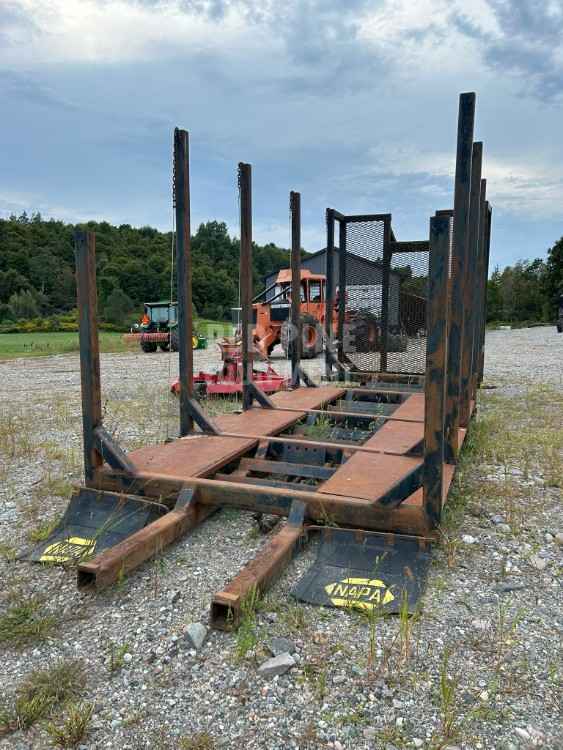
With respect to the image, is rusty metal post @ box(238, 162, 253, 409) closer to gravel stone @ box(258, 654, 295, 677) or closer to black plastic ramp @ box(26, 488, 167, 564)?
black plastic ramp @ box(26, 488, 167, 564)

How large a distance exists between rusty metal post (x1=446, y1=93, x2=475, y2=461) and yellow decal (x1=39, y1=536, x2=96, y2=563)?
2287 millimetres

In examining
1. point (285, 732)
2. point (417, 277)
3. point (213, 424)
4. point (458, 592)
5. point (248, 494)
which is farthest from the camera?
point (417, 277)

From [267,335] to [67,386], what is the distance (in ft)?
21.1

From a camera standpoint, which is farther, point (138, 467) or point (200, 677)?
point (138, 467)

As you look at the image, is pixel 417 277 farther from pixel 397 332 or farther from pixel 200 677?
pixel 200 677

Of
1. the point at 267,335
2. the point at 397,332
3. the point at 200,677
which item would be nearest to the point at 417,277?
the point at 397,332

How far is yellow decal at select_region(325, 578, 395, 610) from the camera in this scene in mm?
2535

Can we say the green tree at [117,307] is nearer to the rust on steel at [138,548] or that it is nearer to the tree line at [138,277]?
the tree line at [138,277]

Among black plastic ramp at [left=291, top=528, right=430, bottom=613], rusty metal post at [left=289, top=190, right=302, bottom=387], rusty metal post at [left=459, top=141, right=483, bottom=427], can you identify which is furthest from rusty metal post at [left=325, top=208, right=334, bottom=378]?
black plastic ramp at [left=291, top=528, right=430, bottom=613]

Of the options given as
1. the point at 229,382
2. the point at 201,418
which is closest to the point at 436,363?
the point at 201,418

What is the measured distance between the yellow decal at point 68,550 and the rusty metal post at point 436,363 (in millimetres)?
1718

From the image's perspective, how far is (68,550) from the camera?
10.0 feet

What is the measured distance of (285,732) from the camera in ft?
6.11

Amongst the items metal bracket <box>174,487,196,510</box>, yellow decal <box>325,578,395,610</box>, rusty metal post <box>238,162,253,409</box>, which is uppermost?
rusty metal post <box>238,162,253,409</box>
